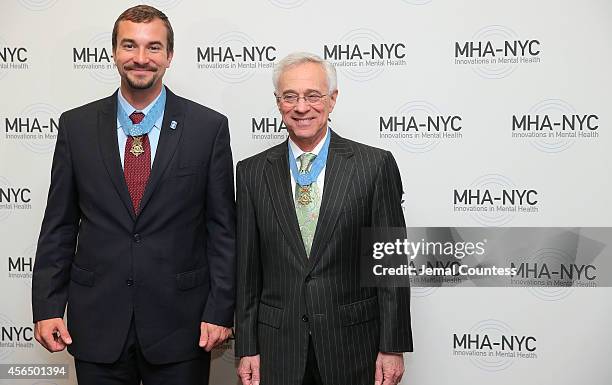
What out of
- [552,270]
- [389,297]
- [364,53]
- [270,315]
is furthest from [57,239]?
[552,270]

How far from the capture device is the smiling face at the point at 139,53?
2.03m

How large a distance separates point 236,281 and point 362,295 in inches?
15.7

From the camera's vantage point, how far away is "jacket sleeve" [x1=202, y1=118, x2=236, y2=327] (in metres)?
2.06

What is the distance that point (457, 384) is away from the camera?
2844 millimetres

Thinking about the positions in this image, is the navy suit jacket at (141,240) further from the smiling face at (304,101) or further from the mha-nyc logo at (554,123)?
the mha-nyc logo at (554,123)

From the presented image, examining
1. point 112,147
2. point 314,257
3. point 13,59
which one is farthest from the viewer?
point 13,59

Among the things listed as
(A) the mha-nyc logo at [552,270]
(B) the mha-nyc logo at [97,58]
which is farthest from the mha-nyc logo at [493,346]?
(B) the mha-nyc logo at [97,58]

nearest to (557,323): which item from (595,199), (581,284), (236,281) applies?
(581,284)

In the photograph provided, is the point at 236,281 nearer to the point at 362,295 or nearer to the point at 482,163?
the point at 362,295

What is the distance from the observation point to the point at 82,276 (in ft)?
6.80

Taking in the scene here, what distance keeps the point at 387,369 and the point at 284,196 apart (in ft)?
1.99

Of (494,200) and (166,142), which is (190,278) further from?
(494,200)

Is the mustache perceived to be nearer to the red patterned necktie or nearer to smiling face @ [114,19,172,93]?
smiling face @ [114,19,172,93]

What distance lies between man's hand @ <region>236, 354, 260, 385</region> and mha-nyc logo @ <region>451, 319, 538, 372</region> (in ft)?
3.63
